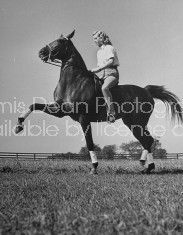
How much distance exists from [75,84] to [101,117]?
111 cm

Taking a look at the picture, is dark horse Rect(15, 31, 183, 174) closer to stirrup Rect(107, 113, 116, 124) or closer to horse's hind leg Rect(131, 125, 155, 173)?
horse's hind leg Rect(131, 125, 155, 173)

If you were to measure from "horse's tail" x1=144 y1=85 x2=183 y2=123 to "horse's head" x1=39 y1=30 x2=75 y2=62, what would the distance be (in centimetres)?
287

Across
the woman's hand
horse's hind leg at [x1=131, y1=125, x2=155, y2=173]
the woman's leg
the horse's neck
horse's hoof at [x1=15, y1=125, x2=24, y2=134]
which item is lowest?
horse's hind leg at [x1=131, y1=125, x2=155, y2=173]

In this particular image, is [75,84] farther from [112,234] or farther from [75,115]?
[112,234]

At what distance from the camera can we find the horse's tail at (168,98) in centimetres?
1017

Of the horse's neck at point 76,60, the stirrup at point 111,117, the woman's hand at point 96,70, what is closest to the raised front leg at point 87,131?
the stirrup at point 111,117

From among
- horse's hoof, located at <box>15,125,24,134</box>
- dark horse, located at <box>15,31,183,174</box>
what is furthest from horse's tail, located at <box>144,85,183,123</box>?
horse's hoof, located at <box>15,125,24,134</box>

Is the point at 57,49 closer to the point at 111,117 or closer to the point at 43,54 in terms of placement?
the point at 43,54

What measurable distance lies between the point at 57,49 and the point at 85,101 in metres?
1.61

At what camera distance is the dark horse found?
8.26m

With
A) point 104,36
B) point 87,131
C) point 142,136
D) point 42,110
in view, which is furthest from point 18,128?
point 142,136

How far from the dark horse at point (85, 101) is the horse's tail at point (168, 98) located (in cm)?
62

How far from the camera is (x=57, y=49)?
28.3 ft

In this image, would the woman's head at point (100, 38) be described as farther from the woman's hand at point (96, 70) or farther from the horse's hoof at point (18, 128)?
the horse's hoof at point (18, 128)
